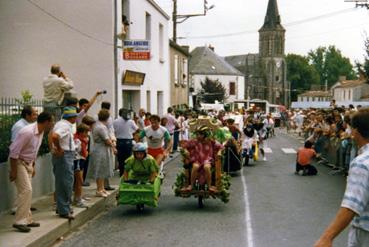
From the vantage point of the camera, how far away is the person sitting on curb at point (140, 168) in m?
10.7

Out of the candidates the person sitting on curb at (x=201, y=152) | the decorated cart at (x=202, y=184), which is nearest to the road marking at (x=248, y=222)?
the decorated cart at (x=202, y=184)

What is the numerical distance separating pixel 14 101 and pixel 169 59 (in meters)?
18.2

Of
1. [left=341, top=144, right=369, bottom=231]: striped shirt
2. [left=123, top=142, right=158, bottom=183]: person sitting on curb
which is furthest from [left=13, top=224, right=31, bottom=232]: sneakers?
[left=341, top=144, right=369, bottom=231]: striped shirt

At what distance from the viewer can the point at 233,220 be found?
390 inches

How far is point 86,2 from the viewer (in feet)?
59.8

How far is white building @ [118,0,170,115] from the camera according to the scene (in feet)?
66.2

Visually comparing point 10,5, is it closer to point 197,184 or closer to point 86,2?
point 86,2

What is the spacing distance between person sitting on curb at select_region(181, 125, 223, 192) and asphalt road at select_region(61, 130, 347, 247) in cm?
69

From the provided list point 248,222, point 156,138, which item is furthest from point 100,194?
point 248,222

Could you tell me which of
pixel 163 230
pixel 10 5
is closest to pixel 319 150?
pixel 10 5

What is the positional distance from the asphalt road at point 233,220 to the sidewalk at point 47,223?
0.63 ft

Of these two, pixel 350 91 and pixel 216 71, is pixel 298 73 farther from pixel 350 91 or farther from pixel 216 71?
pixel 216 71

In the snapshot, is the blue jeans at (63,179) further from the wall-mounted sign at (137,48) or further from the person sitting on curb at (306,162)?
the person sitting on curb at (306,162)

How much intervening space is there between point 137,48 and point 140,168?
7906mm
